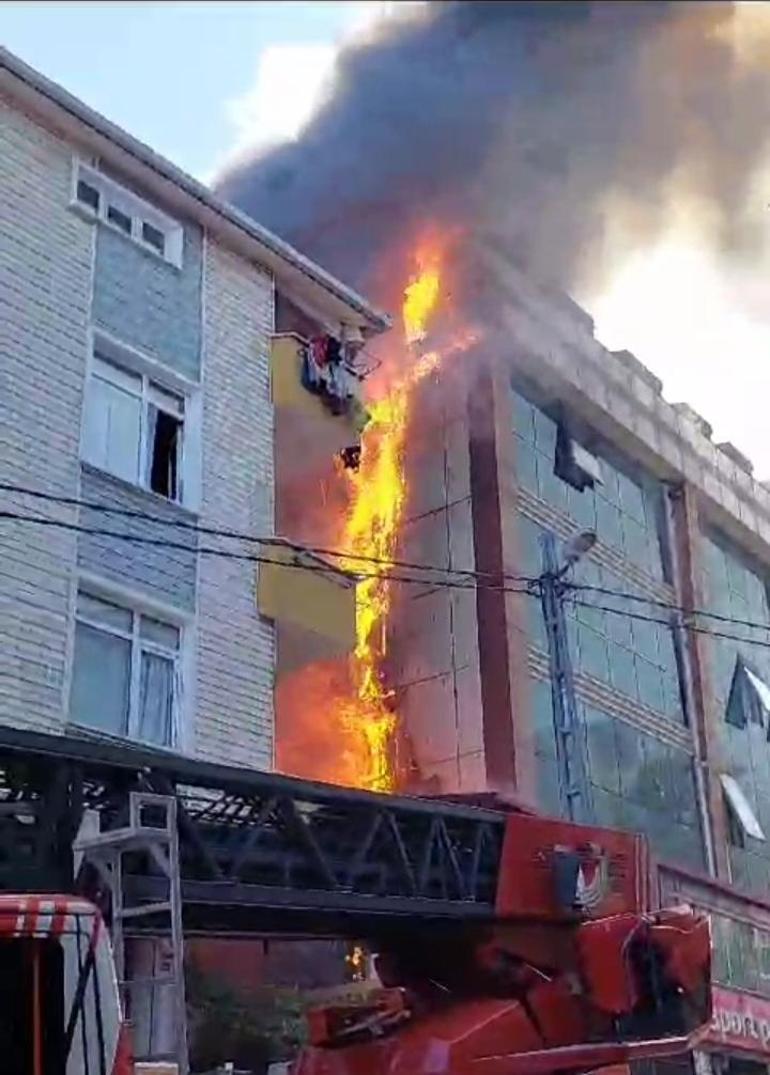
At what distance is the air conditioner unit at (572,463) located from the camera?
24047 mm

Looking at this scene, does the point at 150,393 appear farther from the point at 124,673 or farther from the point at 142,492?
the point at 124,673

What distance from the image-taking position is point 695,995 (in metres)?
9.08

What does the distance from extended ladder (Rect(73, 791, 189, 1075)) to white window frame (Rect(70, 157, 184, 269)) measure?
9.02 metres

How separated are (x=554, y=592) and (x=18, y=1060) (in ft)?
30.4

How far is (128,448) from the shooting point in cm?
1389

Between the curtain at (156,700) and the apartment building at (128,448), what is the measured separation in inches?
0.7

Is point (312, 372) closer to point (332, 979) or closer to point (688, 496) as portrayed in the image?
point (332, 979)

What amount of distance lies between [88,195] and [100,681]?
5592mm

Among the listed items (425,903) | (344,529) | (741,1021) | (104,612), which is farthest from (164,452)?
(741,1021)

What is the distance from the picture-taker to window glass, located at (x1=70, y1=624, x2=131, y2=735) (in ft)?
40.5

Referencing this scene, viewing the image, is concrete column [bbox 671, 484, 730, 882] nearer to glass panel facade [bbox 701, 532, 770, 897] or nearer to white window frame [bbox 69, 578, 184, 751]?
glass panel facade [bbox 701, 532, 770, 897]

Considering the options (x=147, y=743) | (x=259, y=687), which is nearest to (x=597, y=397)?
(x=259, y=687)

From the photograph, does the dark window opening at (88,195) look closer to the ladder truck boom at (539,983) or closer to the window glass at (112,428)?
the window glass at (112,428)

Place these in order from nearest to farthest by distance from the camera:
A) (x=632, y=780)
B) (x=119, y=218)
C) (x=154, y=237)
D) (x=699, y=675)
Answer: (x=119, y=218)
(x=154, y=237)
(x=632, y=780)
(x=699, y=675)
